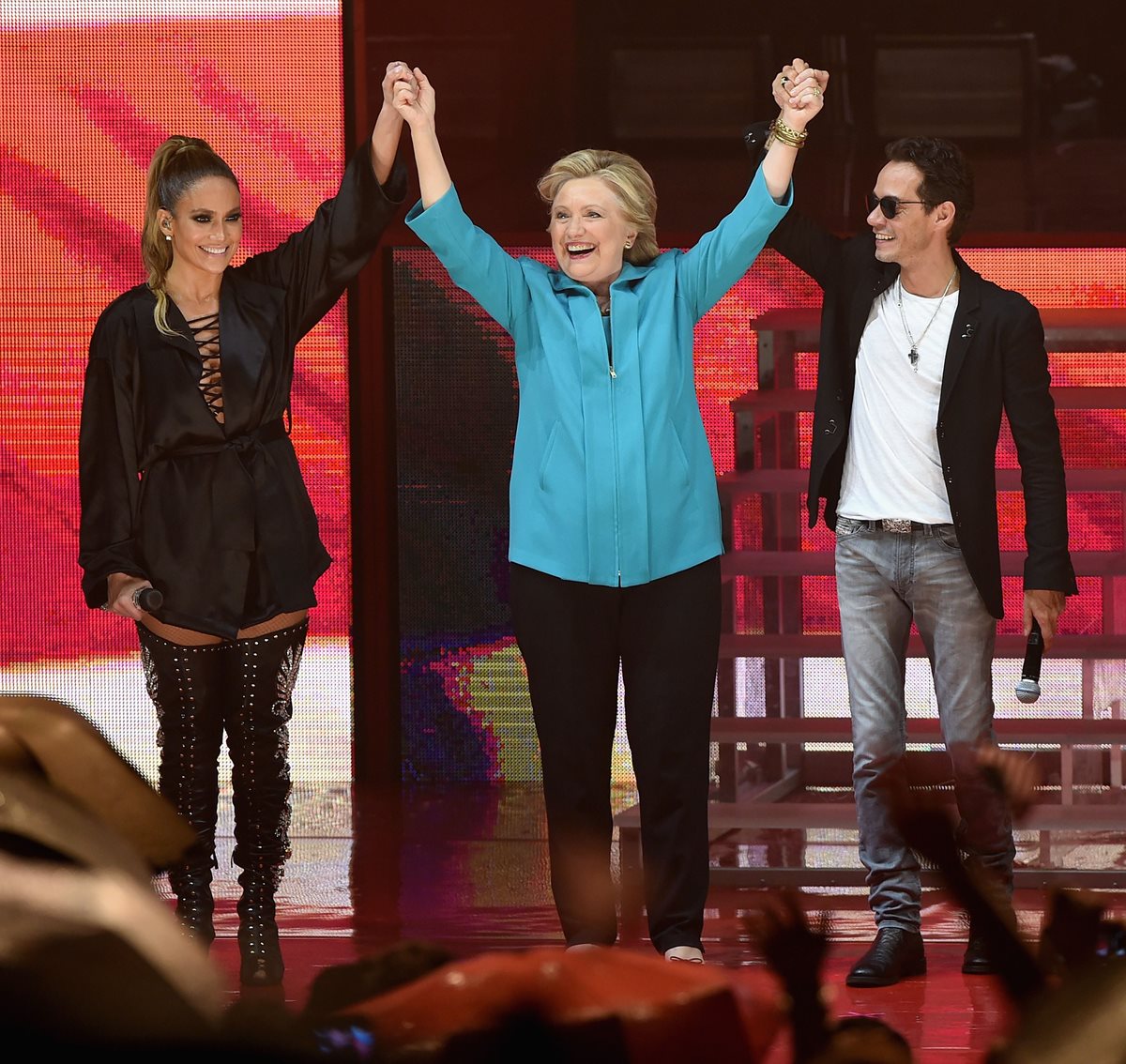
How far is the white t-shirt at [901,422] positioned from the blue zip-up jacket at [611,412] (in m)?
0.42

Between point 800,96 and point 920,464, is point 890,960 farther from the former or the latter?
point 800,96

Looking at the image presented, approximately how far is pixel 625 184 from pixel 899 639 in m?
1.02

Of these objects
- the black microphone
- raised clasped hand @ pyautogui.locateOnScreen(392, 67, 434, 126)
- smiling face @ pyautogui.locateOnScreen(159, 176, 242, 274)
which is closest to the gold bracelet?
raised clasped hand @ pyautogui.locateOnScreen(392, 67, 434, 126)

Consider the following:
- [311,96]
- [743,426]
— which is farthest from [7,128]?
[743,426]

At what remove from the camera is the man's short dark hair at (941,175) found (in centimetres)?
339

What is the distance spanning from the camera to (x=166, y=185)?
10.4 ft

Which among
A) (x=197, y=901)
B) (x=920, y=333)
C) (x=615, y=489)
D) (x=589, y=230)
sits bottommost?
(x=197, y=901)

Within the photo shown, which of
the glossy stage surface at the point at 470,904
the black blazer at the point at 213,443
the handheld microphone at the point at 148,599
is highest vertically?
the black blazer at the point at 213,443

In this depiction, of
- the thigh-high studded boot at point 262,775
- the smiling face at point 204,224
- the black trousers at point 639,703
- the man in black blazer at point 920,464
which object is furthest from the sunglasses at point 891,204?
the thigh-high studded boot at point 262,775

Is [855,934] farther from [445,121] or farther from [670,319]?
[445,121]

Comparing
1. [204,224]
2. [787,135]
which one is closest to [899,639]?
[787,135]

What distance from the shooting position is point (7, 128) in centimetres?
545

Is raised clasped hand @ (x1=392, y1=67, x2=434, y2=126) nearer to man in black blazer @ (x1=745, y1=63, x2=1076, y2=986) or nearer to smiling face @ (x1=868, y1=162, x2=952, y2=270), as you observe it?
man in black blazer @ (x1=745, y1=63, x2=1076, y2=986)

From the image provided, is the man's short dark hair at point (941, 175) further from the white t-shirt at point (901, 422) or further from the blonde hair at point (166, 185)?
the blonde hair at point (166, 185)
